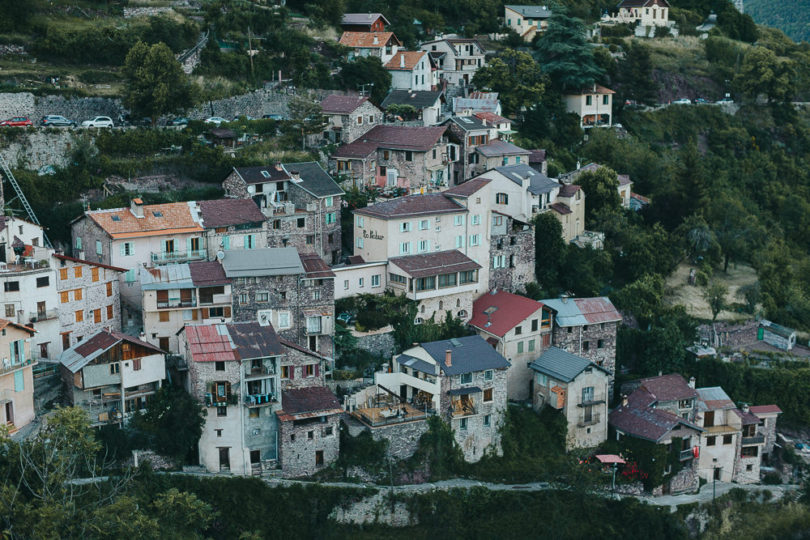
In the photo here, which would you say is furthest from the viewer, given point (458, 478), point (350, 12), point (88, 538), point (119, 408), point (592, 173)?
point (350, 12)

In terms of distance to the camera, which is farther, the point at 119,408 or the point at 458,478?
the point at 458,478

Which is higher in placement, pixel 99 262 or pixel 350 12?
pixel 350 12

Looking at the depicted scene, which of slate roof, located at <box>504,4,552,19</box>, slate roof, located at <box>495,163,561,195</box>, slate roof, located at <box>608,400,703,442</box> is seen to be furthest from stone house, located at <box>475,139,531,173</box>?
slate roof, located at <box>504,4,552,19</box>

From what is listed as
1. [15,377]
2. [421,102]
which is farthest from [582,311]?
[15,377]

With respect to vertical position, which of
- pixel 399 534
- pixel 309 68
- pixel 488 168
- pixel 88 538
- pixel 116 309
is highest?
pixel 309 68

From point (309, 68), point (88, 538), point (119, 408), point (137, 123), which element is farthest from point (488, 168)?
point (88, 538)

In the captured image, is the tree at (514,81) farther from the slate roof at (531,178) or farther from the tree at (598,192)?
A: the slate roof at (531,178)

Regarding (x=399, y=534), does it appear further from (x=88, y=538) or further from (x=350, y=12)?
(x=350, y=12)
